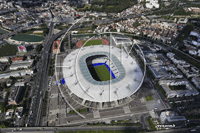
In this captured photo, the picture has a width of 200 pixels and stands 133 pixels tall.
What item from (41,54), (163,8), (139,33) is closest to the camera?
(41,54)

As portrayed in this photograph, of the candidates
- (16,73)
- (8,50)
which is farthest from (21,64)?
(8,50)

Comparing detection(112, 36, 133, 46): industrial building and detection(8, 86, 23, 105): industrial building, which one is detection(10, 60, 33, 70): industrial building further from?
detection(112, 36, 133, 46): industrial building

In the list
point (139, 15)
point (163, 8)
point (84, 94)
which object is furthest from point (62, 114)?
point (163, 8)

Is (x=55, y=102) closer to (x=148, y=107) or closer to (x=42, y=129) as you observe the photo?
(x=42, y=129)

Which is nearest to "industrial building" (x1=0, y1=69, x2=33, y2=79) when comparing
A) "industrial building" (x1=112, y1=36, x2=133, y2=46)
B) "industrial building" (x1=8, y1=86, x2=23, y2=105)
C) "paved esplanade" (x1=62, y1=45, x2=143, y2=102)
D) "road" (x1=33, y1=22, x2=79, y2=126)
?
"road" (x1=33, y1=22, x2=79, y2=126)

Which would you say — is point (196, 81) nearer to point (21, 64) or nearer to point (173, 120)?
point (173, 120)

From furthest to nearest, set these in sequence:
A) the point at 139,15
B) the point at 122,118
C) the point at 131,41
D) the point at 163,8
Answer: the point at 163,8
the point at 139,15
the point at 131,41
the point at 122,118

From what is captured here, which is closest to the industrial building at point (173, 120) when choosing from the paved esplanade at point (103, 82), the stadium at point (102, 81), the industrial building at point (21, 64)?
the stadium at point (102, 81)

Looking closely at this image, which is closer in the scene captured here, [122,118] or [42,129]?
[42,129]
